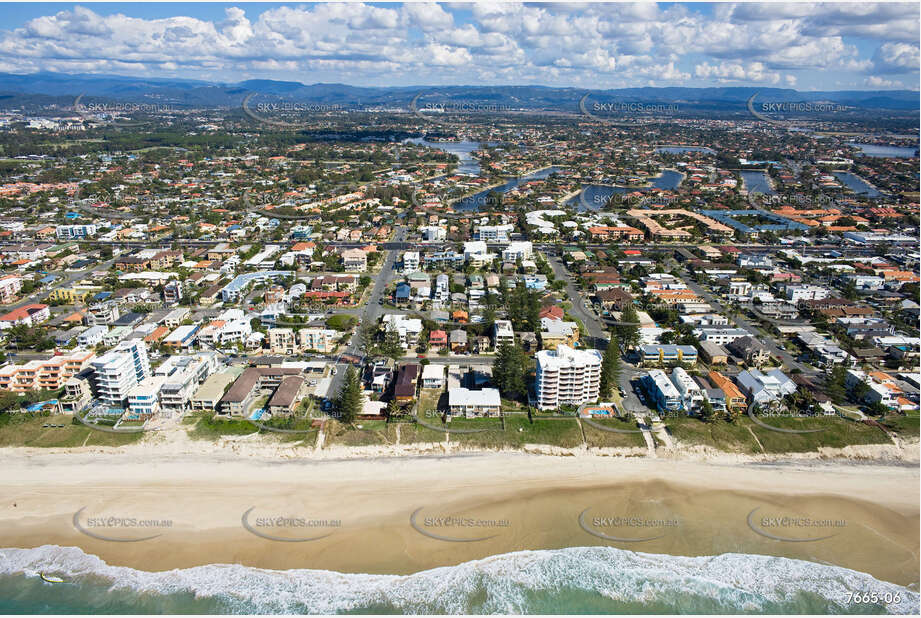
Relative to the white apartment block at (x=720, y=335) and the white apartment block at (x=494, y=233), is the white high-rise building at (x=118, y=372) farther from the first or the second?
the white apartment block at (x=494, y=233)

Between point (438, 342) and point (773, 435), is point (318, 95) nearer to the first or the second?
point (438, 342)

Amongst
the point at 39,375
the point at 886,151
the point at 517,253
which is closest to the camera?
the point at 39,375

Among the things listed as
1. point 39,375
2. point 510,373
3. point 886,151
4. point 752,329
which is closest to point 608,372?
point 510,373

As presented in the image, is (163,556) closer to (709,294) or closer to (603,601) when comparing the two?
(603,601)

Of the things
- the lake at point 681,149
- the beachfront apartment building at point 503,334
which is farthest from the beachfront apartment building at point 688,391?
the lake at point 681,149

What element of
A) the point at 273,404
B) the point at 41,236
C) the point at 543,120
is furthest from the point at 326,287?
the point at 543,120

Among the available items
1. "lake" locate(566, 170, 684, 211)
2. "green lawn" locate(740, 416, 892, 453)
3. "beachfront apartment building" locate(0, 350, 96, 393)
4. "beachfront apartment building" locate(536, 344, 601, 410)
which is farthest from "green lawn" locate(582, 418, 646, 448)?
"lake" locate(566, 170, 684, 211)
